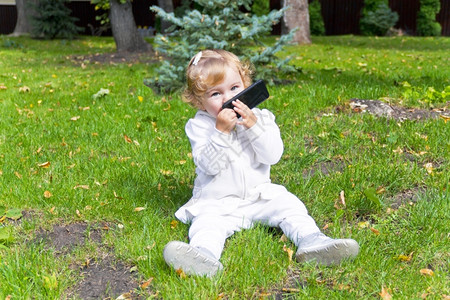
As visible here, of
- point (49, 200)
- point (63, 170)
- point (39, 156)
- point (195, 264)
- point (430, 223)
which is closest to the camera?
point (195, 264)

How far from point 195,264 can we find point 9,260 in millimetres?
885

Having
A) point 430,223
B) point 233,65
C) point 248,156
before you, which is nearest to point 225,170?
point 248,156

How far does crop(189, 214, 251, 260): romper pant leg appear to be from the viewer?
7.55ft

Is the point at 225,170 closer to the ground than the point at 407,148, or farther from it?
farther from it

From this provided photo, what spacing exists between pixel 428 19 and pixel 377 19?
8.19ft

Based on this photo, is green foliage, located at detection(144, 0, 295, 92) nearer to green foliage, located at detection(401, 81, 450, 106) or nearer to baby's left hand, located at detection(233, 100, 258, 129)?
green foliage, located at detection(401, 81, 450, 106)

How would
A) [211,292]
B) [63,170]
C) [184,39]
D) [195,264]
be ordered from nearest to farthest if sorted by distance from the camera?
[211,292] → [195,264] → [63,170] → [184,39]

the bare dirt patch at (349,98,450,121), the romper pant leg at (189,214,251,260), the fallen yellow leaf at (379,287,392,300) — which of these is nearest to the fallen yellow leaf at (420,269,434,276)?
the fallen yellow leaf at (379,287,392,300)

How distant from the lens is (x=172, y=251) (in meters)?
2.16

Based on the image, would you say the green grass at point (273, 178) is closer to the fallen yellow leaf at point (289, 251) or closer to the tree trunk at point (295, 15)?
the fallen yellow leaf at point (289, 251)

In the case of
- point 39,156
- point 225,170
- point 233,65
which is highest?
point 233,65

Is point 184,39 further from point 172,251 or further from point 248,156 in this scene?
point 172,251

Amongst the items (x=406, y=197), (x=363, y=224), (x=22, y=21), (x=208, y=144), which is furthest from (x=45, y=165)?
(x=22, y=21)

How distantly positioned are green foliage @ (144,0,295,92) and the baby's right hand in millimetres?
3098
